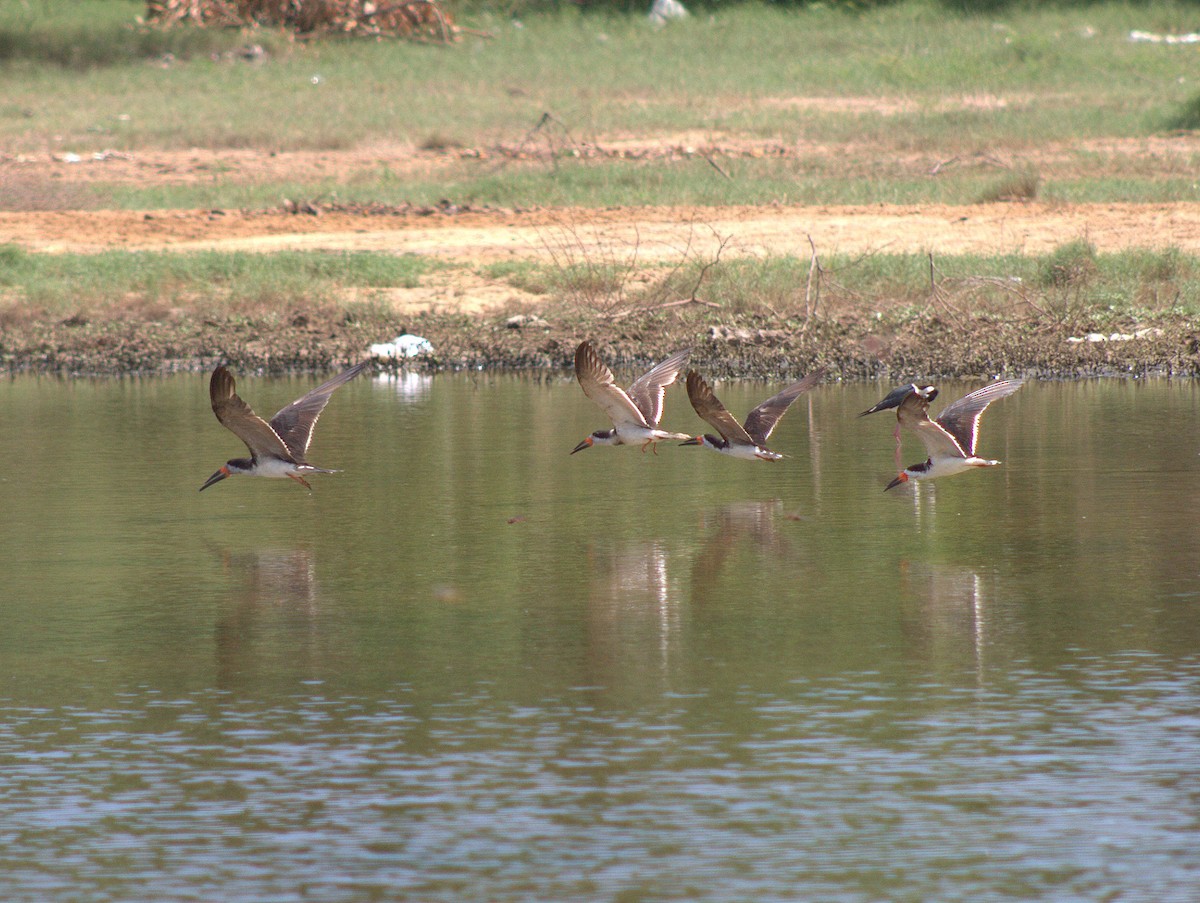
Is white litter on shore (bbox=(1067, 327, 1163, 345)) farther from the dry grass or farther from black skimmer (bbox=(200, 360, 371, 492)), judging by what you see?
the dry grass

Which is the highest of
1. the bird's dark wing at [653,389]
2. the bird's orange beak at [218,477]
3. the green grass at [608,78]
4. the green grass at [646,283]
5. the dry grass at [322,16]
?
the dry grass at [322,16]

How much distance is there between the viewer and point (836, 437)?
13.3m

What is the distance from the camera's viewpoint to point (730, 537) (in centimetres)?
1009

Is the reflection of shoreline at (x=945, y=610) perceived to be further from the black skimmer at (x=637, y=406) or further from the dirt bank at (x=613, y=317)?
the dirt bank at (x=613, y=317)

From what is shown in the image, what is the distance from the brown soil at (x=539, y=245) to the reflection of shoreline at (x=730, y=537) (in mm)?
5760

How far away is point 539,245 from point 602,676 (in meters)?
13.8

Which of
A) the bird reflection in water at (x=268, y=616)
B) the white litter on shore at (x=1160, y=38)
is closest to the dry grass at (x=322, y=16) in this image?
the white litter on shore at (x=1160, y=38)

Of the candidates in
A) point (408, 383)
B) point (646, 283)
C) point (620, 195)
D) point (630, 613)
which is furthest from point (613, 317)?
point (630, 613)

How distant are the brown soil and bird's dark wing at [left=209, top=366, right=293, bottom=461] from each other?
7.06 m

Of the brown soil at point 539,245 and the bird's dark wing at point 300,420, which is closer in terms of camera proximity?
the bird's dark wing at point 300,420

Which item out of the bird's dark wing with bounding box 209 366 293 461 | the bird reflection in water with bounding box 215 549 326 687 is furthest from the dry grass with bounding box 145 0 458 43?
the bird reflection in water with bounding box 215 549 326 687

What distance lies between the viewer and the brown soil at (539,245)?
16.6 m

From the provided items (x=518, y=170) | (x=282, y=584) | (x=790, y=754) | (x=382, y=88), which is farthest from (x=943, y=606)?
(x=382, y=88)

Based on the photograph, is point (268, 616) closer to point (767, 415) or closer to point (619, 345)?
point (767, 415)
